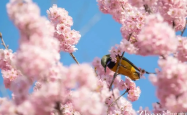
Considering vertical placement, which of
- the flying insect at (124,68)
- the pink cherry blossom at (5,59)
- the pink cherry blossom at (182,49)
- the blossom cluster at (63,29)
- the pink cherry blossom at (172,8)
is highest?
the flying insect at (124,68)

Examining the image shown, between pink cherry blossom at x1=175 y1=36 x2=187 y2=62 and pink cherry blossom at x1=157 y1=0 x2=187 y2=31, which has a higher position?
pink cherry blossom at x1=157 y1=0 x2=187 y2=31

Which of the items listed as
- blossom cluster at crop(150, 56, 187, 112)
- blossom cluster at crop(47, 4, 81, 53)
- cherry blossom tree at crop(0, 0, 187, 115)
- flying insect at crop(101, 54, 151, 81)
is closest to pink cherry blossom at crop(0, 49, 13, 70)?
blossom cluster at crop(47, 4, 81, 53)

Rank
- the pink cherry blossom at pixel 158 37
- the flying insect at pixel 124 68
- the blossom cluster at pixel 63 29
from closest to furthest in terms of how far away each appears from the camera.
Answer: the pink cherry blossom at pixel 158 37 < the blossom cluster at pixel 63 29 < the flying insect at pixel 124 68

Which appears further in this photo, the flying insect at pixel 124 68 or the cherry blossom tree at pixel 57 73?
the flying insect at pixel 124 68

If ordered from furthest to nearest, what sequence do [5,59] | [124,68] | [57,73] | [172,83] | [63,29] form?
[124,68]
[63,29]
[5,59]
[57,73]
[172,83]

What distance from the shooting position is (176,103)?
1.92 meters

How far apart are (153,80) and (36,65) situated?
2.89ft

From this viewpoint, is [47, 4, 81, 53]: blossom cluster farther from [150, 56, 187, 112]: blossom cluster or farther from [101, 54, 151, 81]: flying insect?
[150, 56, 187, 112]: blossom cluster

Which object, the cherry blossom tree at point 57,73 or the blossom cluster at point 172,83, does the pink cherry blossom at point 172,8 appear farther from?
the blossom cluster at point 172,83

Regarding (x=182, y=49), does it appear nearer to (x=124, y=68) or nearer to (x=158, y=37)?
(x=158, y=37)

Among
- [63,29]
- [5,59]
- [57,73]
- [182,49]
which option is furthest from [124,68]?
[57,73]

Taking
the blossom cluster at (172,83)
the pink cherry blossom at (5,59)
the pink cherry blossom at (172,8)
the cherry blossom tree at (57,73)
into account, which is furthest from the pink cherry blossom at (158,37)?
the pink cherry blossom at (5,59)

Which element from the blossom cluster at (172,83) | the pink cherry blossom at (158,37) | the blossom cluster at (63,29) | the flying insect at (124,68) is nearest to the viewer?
the blossom cluster at (172,83)

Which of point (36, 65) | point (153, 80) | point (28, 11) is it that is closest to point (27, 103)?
point (36, 65)
